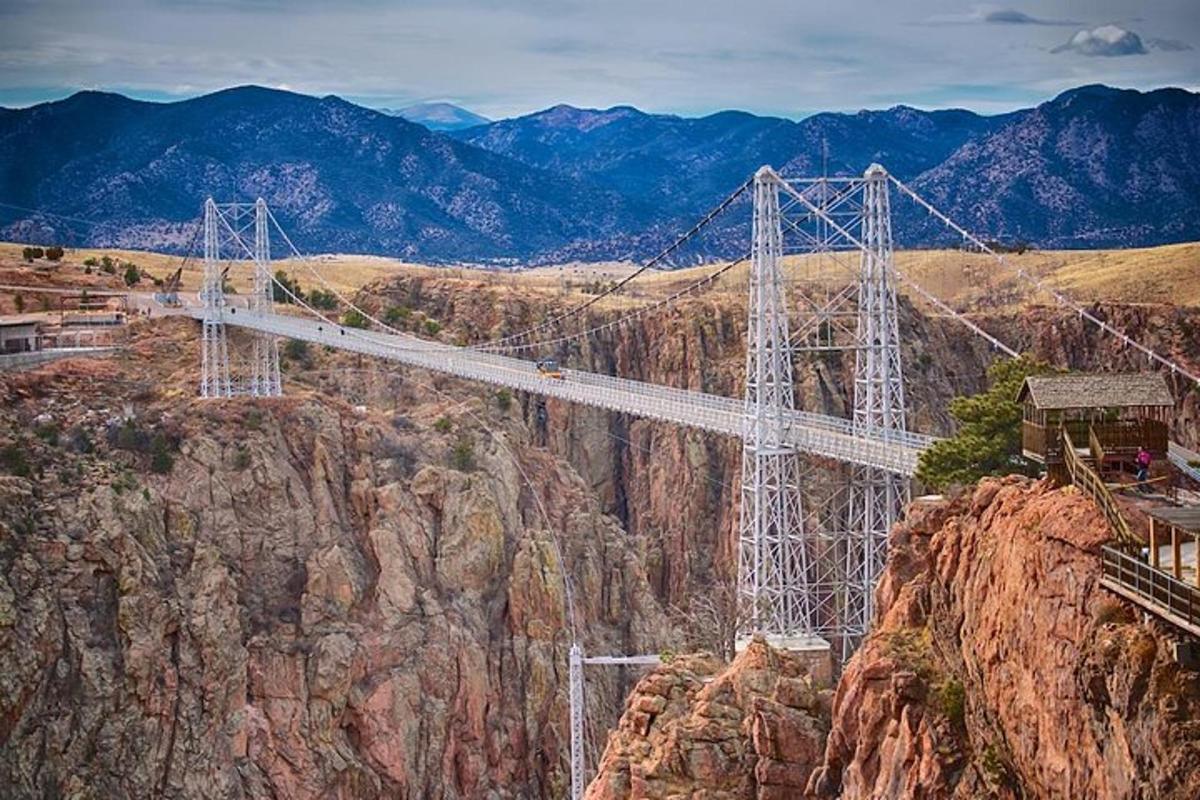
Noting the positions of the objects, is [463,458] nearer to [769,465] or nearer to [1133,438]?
[769,465]

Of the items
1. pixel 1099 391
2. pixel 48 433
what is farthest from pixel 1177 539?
pixel 48 433

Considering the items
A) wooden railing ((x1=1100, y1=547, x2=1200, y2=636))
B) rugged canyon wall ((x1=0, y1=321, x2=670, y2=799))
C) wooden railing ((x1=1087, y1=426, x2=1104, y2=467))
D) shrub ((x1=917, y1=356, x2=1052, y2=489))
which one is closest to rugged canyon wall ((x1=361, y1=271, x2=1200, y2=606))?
rugged canyon wall ((x1=0, y1=321, x2=670, y2=799))

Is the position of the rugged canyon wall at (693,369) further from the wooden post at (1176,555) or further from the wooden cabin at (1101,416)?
the wooden post at (1176,555)

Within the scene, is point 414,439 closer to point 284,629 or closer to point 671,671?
point 284,629

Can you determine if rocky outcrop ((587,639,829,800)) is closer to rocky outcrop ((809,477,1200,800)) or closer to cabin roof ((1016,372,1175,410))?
rocky outcrop ((809,477,1200,800))

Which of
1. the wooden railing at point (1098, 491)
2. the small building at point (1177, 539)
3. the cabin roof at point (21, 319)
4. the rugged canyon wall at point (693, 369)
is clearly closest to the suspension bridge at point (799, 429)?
the rugged canyon wall at point (693, 369)

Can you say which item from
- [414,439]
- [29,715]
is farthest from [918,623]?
[414,439]
